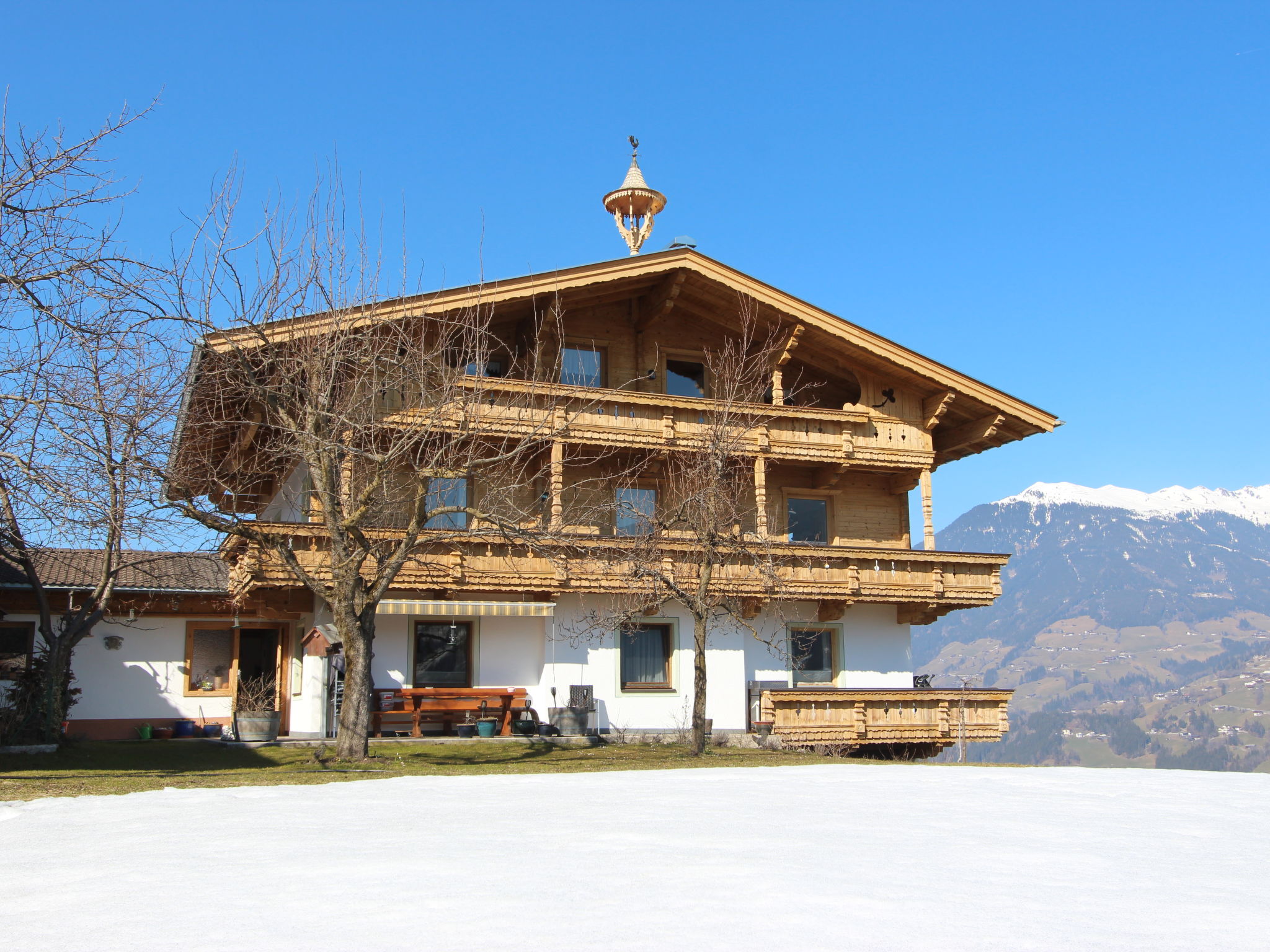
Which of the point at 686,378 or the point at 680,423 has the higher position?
the point at 686,378

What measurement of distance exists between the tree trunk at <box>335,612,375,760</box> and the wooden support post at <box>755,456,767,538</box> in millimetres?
10374

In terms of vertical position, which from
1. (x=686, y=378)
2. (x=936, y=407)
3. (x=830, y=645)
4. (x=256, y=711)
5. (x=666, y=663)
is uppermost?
(x=686, y=378)

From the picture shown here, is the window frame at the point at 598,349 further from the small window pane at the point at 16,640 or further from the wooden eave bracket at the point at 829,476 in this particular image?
the small window pane at the point at 16,640

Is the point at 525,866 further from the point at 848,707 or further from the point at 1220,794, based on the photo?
the point at 848,707

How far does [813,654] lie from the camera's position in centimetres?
2734

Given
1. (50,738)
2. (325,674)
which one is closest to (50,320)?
(50,738)

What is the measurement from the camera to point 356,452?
1544 cm

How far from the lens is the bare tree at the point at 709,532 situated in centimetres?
2098

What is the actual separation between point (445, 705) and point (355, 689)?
17.4 ft

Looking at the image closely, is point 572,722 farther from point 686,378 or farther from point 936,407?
point 936,407

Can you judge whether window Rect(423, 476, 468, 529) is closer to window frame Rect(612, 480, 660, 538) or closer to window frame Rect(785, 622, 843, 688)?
window frame Rect(612, 480, 660, 538)

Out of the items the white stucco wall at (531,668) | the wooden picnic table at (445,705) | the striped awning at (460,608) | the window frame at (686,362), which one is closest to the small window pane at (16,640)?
the white stucco wall at (531,668)

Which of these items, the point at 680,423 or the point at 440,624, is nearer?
the point at 440,624

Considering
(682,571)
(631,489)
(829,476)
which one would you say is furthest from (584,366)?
(829,476)
